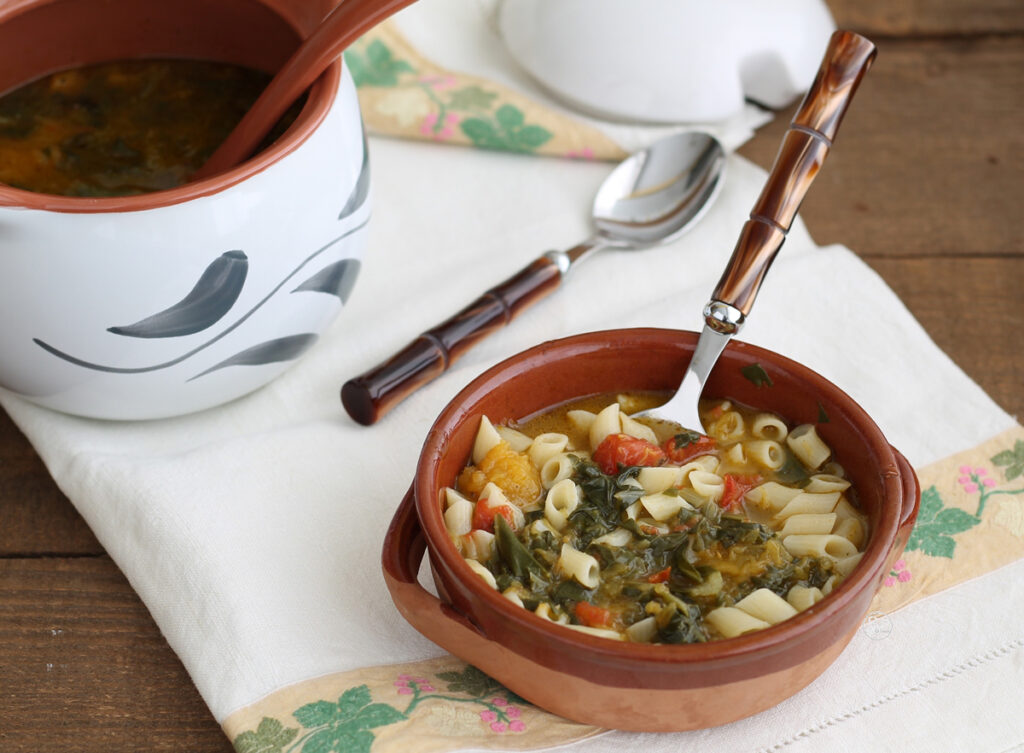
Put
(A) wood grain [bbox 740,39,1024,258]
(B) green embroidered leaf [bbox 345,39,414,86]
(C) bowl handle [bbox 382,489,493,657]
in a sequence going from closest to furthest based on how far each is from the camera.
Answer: (C) bowl handle [bbox 382,489,493,657]
(A) wood grain [bbox 740,39,1024,258]
(B) green embroidered leaf [bbox 345,39,414,86]

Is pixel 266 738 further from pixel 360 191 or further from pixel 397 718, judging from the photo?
pixel 360 191

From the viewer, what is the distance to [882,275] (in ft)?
8.29

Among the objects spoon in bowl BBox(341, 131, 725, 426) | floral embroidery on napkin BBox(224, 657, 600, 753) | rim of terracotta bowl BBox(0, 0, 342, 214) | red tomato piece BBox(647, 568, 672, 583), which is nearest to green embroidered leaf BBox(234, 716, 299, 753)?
floral embroidery on napkin BBox(224, 657, 600, 753)

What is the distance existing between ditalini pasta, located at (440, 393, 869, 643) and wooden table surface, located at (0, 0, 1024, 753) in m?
0.52

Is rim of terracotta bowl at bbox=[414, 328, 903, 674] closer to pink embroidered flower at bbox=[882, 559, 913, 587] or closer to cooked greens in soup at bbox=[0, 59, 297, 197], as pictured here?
pink embroidered flower at bbox=[882, 559, 913, 587]

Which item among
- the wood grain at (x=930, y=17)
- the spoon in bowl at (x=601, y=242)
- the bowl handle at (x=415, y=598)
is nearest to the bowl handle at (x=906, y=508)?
the bowl handle at (x=415, y=598)

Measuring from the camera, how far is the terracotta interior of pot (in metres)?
2.08

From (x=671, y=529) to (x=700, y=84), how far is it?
1376 millimetres

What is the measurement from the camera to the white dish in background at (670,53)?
2.70m

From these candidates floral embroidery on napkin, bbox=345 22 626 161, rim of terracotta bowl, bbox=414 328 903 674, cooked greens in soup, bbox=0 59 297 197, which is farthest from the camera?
floral embroidery on napkin, bbox=345 22 626 161

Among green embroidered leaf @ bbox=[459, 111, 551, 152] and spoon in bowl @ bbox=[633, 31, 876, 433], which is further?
green embroidered leaf @ bbox=[459, 111, 551, 152]

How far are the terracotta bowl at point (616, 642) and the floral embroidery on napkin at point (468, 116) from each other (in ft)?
3.22

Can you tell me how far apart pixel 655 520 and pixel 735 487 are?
5.6 inches

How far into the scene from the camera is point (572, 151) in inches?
107
